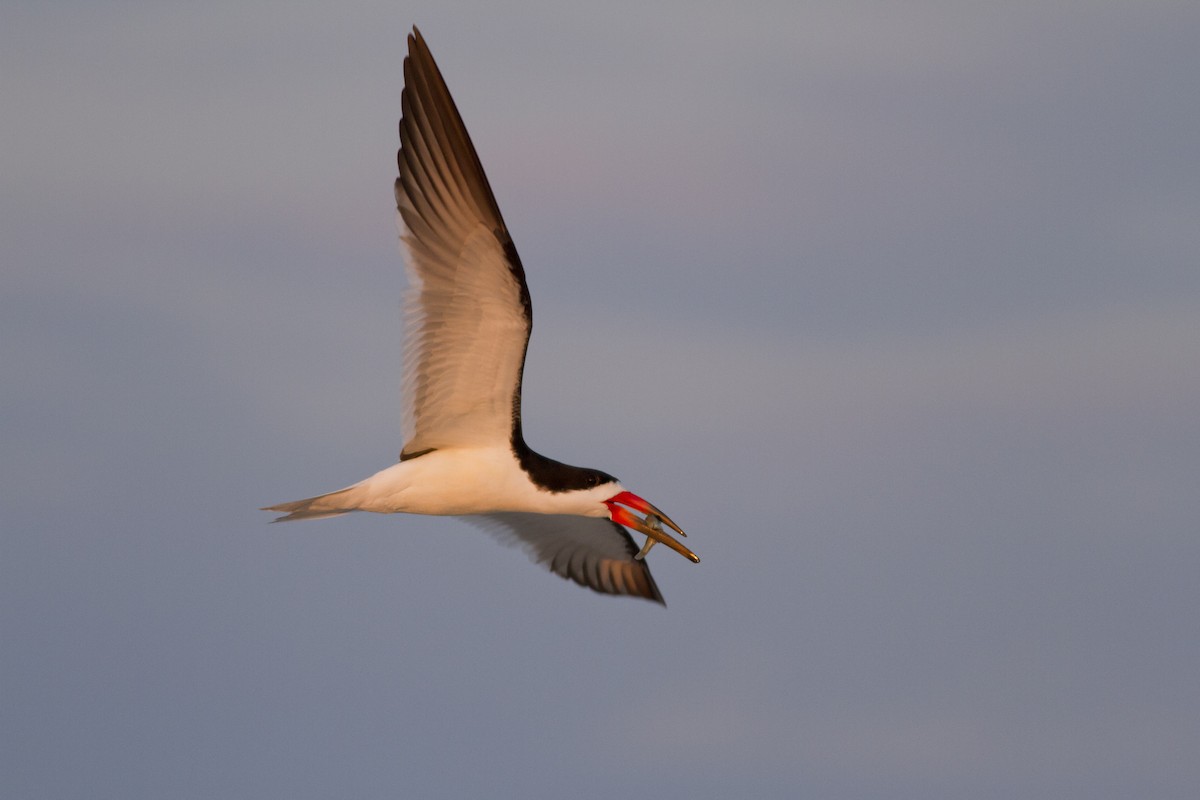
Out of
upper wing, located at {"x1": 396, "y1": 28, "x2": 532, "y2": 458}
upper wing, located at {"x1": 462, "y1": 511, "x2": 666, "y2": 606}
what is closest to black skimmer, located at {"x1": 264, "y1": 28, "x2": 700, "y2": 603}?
upper wing, located at {"x1": 396, "y1": 28, "x2": 532, "y2": 458}

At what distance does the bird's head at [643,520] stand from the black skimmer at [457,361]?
0.04 ft

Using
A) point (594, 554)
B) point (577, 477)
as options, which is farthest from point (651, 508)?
point (594, 554)

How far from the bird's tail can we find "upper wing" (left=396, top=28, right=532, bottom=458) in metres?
1.10

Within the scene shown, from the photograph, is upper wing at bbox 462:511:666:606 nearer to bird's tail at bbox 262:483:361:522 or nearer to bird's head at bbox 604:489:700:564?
bird's head at bbox 604:489:700:564

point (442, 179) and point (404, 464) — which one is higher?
point (442, 179)

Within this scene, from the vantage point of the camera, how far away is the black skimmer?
444 inches

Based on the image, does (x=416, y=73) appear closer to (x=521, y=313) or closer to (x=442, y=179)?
(x=442, y=179)

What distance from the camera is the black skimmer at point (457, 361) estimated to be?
37.0ft

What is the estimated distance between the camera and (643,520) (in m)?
13.0

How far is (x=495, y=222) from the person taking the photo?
11.3 meters

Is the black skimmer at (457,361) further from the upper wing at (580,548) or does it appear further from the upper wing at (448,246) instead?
the upper wing at (580,548)

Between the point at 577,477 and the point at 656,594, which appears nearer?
the point at 577,477

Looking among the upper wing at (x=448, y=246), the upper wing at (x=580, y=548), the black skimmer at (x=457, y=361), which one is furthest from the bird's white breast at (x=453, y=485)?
the upper wing at (x=580, y=548)

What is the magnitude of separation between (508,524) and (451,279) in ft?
12.4
